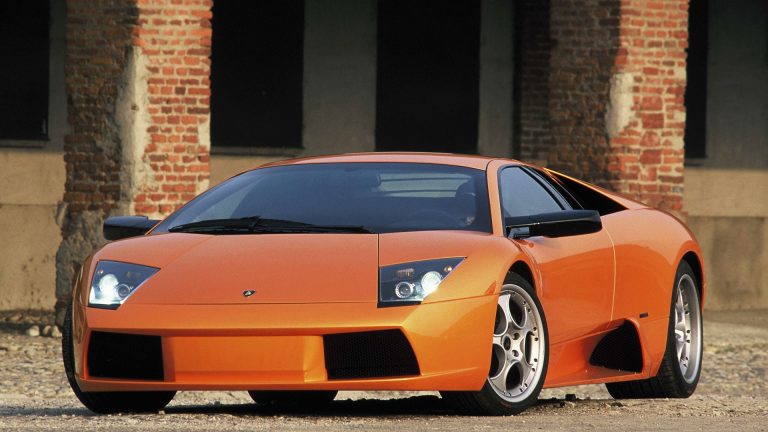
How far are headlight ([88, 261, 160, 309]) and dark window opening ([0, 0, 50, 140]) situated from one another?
10632 mm

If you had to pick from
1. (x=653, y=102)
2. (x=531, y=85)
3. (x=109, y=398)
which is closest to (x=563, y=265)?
(x=109, y=398)

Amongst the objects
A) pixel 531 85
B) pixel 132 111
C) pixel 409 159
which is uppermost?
pixel 531 85

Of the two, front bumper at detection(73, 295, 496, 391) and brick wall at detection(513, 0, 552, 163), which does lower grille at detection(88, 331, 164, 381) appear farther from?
brick wall at detection(513, 0, 552, 163)

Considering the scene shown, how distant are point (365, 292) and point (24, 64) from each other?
11359mm

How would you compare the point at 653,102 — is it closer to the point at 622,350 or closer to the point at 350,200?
the point at 622,350

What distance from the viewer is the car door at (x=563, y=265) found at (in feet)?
24.8

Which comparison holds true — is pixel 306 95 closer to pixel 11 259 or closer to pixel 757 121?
pixel 11 259

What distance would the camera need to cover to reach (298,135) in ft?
60.1

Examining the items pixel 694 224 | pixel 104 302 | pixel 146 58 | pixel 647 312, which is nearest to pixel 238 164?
pixel 146 58

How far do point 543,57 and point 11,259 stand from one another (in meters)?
6.34

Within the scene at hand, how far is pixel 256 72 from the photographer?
18016 millimetres

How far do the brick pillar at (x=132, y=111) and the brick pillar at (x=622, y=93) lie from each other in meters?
3.58

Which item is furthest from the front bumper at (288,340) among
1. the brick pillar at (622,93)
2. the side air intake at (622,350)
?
the brick pillar at (622,93)

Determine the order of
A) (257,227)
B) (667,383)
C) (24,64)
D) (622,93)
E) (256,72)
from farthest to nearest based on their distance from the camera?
(256,72)
(24,64)
(622,93)
(667,383)
(257,227)
